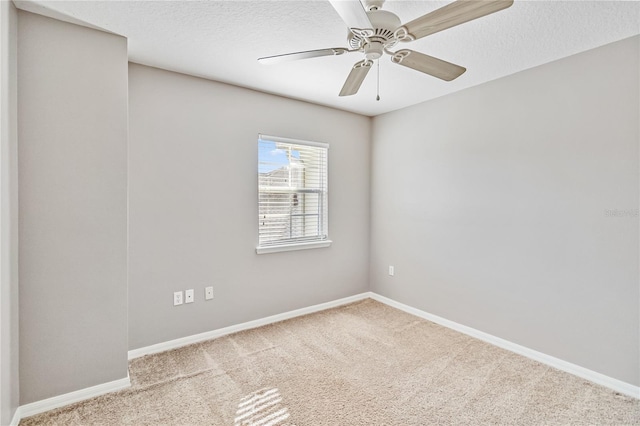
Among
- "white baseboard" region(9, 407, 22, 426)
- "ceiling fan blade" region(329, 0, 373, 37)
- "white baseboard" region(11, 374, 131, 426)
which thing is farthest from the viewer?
"white baseboard" region(11, 374, 131, 426)

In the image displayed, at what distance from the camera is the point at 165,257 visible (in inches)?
108

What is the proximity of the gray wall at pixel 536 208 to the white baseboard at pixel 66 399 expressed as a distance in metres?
2.94

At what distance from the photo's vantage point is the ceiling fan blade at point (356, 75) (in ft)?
6.08

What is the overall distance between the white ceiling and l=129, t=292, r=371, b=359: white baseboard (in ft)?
7.93

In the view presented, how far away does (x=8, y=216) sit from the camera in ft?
5.85

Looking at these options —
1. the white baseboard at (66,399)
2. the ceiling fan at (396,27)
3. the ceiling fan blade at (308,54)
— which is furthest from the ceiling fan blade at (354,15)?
the white baseboard at (66,399)

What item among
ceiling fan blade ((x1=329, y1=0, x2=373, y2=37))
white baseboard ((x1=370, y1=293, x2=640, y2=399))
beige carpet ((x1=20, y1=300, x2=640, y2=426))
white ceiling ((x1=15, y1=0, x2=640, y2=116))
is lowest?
beige carpet ((x1=20, y1=300, x2=640, y2=426))

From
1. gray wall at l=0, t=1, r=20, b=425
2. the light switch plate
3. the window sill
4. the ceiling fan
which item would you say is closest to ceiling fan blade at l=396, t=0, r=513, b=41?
the ceiling fan

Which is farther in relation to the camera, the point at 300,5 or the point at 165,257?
the point at 165,257

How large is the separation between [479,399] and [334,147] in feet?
9.40

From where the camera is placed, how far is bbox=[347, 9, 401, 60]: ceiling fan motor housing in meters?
1.47

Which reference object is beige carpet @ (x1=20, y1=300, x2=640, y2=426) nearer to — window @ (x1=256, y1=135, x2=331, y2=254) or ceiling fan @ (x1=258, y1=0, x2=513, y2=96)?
window @ (x1=256, y1=135, x2=331, y2=254)

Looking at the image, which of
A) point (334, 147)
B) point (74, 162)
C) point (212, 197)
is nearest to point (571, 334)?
point (334, 147)

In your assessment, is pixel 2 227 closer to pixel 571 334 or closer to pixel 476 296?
pixel 476 296
